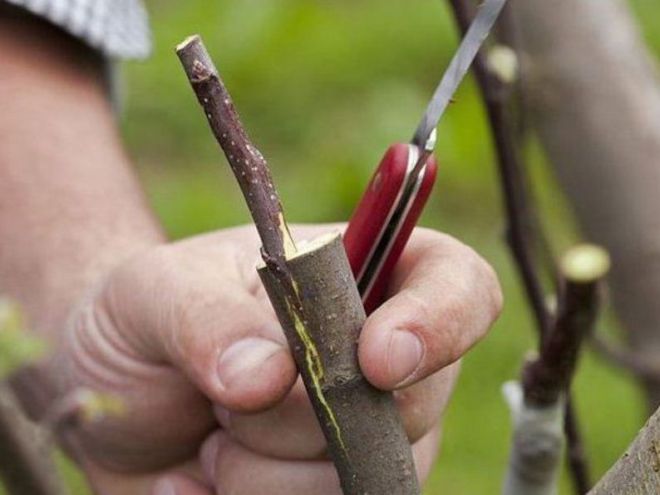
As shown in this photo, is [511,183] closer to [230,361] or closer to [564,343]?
[564,343]

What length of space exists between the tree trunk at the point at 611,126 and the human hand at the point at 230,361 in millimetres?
410

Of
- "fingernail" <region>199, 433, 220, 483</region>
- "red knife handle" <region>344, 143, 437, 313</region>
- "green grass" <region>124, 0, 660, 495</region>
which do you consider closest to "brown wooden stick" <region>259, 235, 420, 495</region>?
"red knife handle" <region>344, 143, 437, 313</region>

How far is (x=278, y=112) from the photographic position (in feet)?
11.1

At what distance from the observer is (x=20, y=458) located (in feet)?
2.78

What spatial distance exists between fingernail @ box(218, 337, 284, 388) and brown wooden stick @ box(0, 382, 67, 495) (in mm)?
119

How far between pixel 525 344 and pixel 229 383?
193 cm

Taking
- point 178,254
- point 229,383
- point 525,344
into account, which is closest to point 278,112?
point 525,344

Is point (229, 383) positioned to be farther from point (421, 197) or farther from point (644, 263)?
point (644, 263)

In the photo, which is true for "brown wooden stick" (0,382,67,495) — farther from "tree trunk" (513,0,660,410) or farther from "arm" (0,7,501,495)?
"tree trunk" (513,0,660,410)

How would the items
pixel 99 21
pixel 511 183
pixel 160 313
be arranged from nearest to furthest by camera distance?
pixel 160 313
pixel 511 183
pixel 99 21

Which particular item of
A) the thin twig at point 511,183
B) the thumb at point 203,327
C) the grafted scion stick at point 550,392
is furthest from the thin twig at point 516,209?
the thumb at point 203,327

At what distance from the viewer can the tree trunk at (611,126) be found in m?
1.36

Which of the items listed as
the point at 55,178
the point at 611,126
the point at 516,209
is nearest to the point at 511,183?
the point at 516,209

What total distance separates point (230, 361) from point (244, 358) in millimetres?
24
